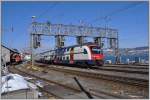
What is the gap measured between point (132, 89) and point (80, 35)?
40.3 m

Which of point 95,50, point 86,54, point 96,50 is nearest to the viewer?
point 86,54

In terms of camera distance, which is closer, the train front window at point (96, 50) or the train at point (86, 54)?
the train at point (86, 54)

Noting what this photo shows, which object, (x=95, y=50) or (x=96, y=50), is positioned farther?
(x=96, y=50)

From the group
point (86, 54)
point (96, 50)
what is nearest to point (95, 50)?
point (96, 50)

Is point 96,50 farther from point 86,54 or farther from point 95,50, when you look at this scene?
point 86,54

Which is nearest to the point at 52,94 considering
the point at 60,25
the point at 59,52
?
the point at 59,52

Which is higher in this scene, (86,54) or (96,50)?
(96,50)

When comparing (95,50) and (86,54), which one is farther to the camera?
(95,50)

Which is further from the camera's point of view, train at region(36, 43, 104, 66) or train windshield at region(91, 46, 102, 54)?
train windshield at region(91, 46, 102, 54)

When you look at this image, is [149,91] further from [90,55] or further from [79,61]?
[79,61]

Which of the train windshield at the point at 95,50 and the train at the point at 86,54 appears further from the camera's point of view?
the train windshield at the point at 95,50

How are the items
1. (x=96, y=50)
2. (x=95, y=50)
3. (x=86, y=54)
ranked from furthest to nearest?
(x=96, y=50), (x=95, y=50), (x=86, y=54)

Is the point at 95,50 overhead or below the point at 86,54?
overhead

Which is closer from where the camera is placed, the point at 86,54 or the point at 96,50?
the point at 86,54
